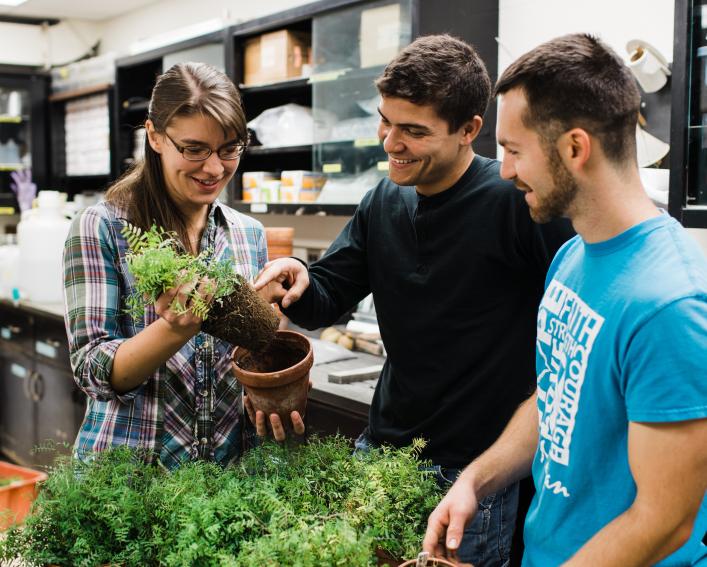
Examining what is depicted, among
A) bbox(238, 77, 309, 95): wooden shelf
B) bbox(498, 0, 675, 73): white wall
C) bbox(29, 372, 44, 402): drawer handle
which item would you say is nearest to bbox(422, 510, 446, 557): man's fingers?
bbox(498, 0, 675, 73): white wall

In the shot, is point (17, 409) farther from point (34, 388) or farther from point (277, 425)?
point (277, 425)

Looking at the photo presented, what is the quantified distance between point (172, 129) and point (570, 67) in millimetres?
Result: 796

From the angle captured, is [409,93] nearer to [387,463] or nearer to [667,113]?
[387,463]

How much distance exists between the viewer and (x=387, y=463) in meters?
1.17

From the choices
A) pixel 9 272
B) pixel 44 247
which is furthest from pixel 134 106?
pixel 9 272

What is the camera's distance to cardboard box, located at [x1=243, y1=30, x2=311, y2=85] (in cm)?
337

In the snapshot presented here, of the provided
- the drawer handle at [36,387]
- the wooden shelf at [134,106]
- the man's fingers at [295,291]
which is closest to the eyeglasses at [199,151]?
the man's fingers at [295,291]

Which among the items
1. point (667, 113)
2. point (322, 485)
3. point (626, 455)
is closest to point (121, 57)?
point (667, 113)

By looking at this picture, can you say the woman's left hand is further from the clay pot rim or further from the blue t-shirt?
the blue t-shirt

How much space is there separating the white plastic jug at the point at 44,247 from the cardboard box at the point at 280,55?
55.3 inches

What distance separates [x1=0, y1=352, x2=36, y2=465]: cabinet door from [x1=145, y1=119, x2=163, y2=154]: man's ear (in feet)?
9.77

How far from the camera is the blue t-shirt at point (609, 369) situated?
0.86 m

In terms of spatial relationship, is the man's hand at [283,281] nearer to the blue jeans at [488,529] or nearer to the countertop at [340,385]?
the blue jeans at [488,529]

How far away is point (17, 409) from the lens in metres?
4.23
